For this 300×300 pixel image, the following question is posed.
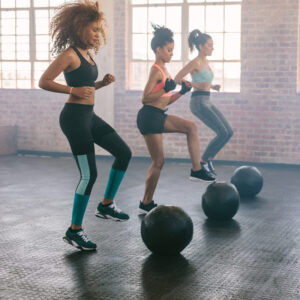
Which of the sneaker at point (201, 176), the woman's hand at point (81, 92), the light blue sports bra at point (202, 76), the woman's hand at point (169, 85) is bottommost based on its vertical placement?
the sneaker at point (201, 176)

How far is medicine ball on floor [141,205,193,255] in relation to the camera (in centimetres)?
421

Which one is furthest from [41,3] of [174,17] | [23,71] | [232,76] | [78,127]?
[78,127]

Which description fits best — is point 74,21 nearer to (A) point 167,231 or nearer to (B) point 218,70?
(A) point 167,231

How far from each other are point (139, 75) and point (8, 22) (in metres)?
3.04

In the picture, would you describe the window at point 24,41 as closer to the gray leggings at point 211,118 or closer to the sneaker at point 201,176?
the gray leggings at point 211,118

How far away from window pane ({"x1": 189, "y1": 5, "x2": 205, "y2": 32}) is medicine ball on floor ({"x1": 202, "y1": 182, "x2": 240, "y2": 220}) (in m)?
5.39

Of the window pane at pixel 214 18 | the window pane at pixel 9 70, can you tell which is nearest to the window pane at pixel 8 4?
the window pane at pixel 9 70

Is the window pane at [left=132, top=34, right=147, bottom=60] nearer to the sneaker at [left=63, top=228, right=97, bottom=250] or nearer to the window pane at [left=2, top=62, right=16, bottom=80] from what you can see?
the window pane at [left=2, top=62, right=16, bottom=80]

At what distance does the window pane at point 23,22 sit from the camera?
11.7 metres

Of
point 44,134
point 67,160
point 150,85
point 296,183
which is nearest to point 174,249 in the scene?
point 150,85

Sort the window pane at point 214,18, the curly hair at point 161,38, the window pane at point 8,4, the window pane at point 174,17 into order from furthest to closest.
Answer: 1. the window pane at point 8,4
2. the window pane at point 174,17
3. the window pane at point 214,18
4. the curly hair at point 161,38

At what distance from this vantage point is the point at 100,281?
370cm

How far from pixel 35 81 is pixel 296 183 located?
597 centimetres

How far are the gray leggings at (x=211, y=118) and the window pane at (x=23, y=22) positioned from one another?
5302mm
